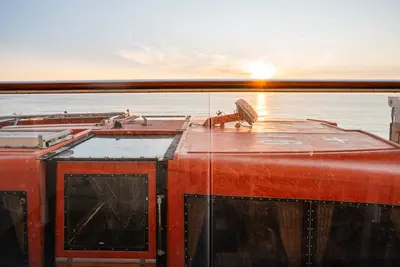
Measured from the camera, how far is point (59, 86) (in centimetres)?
157

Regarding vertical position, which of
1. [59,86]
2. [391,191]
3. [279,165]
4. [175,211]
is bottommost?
[175,211]

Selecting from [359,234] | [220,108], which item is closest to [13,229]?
[359,234]

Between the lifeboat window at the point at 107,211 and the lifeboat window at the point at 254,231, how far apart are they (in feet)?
1.68

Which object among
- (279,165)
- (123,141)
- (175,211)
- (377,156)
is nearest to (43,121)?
(123,141)

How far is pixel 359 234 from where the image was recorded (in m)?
Result: 2.97

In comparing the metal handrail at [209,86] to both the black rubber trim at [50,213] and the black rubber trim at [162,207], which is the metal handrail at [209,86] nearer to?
the black rubber trim at [162,207]

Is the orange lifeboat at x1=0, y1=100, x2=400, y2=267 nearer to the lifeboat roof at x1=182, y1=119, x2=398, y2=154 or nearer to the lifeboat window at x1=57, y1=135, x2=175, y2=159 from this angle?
the lifeboat window at x1=57, y1=135, x2=175, y2=159

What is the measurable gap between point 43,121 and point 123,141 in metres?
4.38

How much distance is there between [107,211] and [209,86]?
2100 millimetres

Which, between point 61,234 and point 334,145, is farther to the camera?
point 334,145

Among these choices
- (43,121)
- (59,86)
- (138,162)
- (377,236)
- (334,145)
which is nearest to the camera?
(59,86)

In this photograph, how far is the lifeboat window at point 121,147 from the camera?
3428 millimetres

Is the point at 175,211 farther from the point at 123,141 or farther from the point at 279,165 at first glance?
the point at 123,141

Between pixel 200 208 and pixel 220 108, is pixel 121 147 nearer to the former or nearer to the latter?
pixel 200 208
